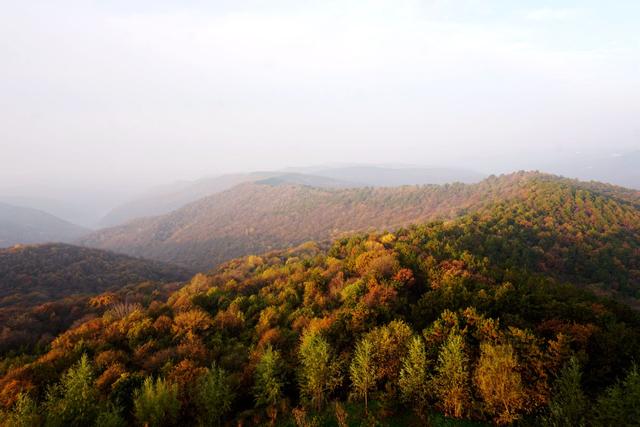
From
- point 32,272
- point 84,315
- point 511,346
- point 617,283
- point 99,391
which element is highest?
point 511,346

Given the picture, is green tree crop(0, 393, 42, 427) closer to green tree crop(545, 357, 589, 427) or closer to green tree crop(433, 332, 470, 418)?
green tree crop(433, 332, 470, 418)

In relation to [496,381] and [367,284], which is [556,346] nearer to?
[496,381]

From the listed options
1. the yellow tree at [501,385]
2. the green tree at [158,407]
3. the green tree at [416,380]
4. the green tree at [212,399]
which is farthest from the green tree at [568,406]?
the green tree at [158,407]

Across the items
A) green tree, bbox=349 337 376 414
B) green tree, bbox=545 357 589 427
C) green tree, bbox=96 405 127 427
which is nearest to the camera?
green tree, bbox=545 357 589 427

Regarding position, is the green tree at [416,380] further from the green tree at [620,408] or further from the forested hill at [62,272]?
the forested hill at [62,272]

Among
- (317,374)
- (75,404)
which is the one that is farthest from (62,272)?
(317,374)

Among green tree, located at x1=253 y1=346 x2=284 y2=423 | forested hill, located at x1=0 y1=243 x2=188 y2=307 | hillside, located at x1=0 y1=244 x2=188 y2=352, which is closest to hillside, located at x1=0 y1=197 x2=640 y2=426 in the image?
green tree, located at x1=253 y1=346 x2=284 y2=423

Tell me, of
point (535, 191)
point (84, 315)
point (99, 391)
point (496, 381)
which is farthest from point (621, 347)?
point (535, 191)
